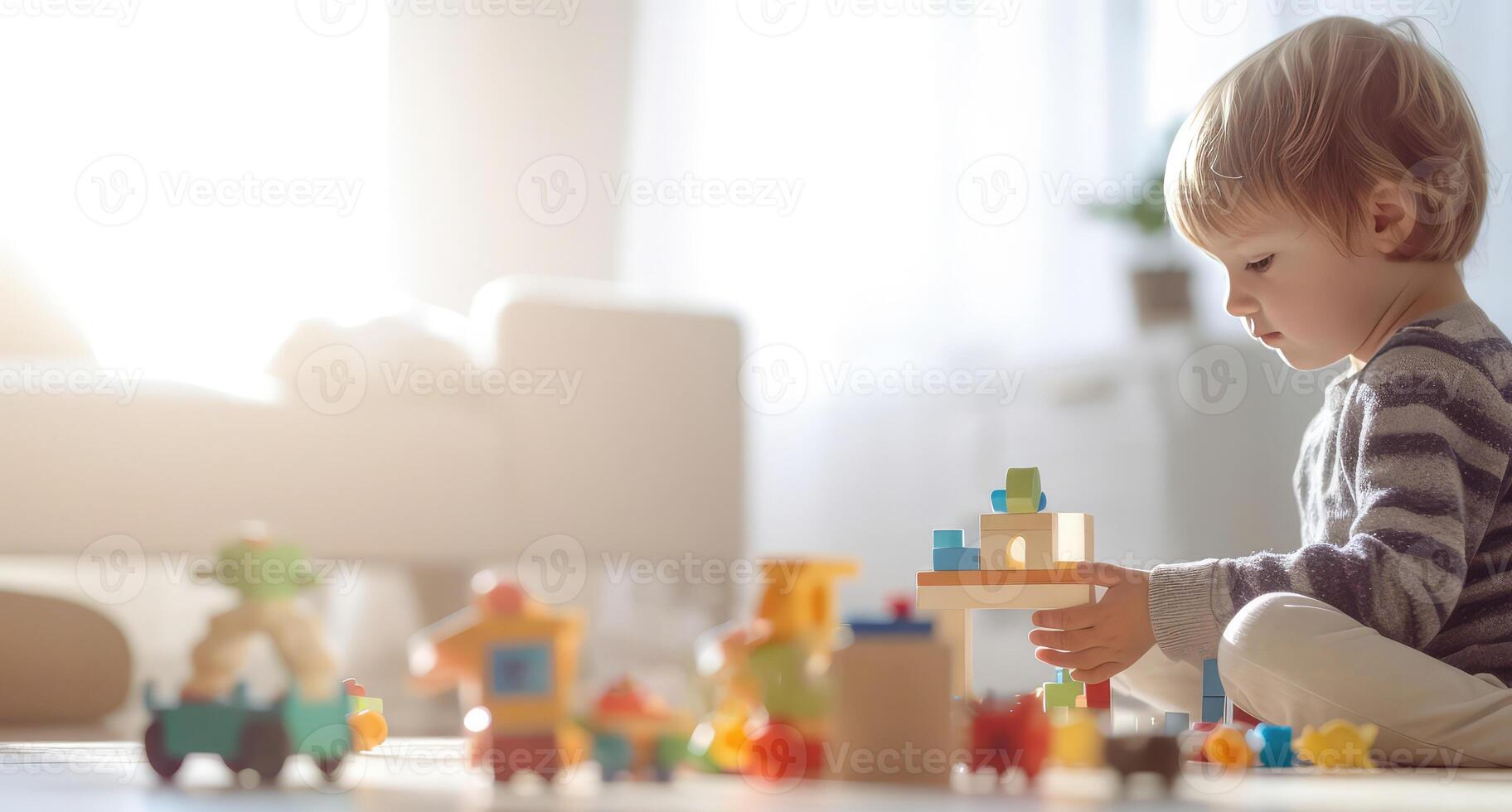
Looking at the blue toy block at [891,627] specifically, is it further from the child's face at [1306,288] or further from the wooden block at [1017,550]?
the child's face at [1306,288]

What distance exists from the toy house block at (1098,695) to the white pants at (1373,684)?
122mm

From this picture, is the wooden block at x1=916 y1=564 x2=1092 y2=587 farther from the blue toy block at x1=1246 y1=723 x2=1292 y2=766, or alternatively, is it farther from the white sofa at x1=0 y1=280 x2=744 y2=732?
the white sofa at x1=0 y1=280 x2=744 y2=732

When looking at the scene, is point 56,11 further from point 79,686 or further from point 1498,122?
point 1498,122

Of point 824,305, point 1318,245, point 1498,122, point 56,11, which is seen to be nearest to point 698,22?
point 824,305

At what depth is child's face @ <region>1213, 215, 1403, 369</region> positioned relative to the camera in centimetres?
89

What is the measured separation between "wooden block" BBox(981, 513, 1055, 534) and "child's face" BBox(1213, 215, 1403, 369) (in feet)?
0.80

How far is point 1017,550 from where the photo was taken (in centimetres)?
77

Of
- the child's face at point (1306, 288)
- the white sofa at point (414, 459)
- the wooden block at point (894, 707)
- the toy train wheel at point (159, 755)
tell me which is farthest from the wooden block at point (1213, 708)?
the white sofa at point (414, 459)

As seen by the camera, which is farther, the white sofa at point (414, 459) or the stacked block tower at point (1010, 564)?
the white sofa at point (414, 459)

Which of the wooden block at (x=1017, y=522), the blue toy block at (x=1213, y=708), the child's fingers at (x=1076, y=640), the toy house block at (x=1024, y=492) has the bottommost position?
the blue toy block at (x=1213, y=708)

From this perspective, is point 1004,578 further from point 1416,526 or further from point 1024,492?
point 1416,526

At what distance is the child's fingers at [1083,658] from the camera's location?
32.1 inches

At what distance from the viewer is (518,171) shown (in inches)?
124

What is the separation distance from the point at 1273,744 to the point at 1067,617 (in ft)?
0.45
